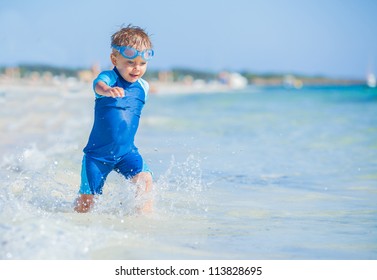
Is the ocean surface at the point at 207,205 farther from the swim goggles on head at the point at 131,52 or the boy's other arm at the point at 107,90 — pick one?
the swim goggles on head at the point at 131,52

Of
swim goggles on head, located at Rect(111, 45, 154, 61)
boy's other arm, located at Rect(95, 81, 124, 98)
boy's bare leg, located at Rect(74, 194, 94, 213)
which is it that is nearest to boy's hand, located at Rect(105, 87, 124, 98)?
boy's other arm, located at Rect(95, 81, 124, 98)

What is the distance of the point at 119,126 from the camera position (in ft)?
14.9

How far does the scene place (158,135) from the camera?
38.6 feet

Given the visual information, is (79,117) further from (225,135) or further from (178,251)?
(178,251)

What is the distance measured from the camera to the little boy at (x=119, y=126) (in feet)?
14.9

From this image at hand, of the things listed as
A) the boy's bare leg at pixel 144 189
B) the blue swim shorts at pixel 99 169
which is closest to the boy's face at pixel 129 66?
the blue swim shorts at pixel 99 169

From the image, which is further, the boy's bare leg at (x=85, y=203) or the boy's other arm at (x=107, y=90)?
the boy's bare leg at (x=85, y=203)

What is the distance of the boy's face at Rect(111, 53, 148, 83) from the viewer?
14.9 ft

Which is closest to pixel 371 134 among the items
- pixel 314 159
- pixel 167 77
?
pixel 314 159

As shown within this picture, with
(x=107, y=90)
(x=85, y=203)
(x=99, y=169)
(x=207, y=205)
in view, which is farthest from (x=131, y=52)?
(x=207, y=205)

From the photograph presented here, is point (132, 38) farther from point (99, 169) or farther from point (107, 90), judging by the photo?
point (99, 169)

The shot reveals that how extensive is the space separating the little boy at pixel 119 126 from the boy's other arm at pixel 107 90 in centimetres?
8

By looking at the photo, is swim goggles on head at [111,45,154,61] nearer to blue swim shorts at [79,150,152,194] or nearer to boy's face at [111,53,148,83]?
boy's face at [111,53,148,83]

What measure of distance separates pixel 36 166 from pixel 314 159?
3399 millimetres
